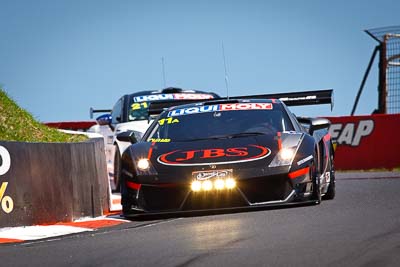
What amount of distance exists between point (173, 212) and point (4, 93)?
235 inches

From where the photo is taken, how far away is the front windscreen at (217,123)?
35.2 feet

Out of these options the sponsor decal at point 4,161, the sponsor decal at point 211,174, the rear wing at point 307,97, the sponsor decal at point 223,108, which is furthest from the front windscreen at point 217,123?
the sponsor decal at point 4,161

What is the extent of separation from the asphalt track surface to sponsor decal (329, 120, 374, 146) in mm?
13780

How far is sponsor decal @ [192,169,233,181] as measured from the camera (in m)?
9.63

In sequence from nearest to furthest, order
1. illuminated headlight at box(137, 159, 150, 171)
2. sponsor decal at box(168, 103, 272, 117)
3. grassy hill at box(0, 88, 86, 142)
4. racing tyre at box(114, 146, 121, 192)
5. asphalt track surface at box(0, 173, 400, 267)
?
1. asphalt track surface at box(0, 173, 400, 267)
2. illuminated headlight at box(137, 159, 150, 171)
3. sponsor decal at box(168, 103, 272, 117)
4. grassy hill at box(0, 88, 86, 142)
5. racing tyre at box(114, 146, 121, 192)

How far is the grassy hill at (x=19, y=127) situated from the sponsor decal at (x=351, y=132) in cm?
991

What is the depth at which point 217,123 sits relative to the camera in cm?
1102

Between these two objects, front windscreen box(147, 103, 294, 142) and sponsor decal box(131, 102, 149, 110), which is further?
sponsor decal box(131, 102, 149, 110)

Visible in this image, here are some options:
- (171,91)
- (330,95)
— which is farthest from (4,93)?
(330,95)

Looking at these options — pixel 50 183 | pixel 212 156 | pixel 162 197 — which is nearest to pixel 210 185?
pixel 212 156

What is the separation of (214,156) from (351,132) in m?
14.5

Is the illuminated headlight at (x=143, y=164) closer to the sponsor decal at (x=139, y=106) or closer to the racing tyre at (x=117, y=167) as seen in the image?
the racing tyre at (x=117, y=167)

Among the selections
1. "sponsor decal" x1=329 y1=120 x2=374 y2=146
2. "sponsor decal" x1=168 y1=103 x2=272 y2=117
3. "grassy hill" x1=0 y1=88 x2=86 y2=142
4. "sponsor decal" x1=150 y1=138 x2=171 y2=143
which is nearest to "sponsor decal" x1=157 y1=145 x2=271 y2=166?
"sponsor decal" x1=150 y1=138 x2=171 y2=143

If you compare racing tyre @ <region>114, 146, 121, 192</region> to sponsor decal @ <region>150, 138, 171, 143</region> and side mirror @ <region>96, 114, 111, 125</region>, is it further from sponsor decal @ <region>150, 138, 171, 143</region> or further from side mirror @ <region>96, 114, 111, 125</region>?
sponsor decal @ <region>150, 138, 171, 143</region>
